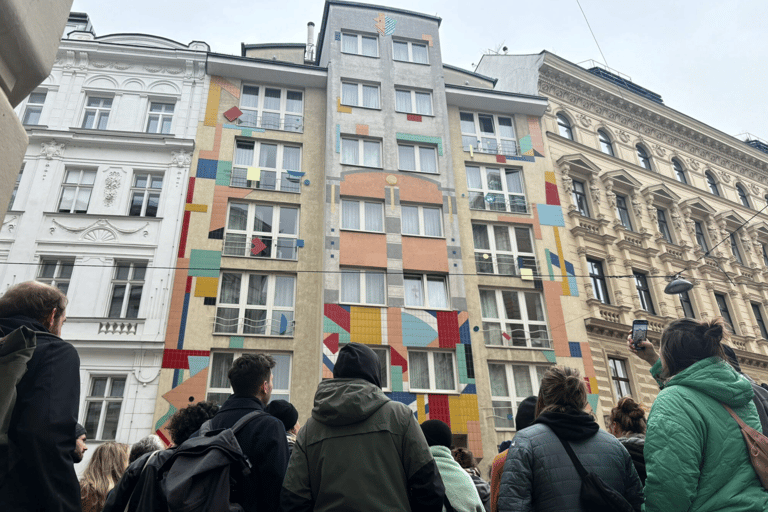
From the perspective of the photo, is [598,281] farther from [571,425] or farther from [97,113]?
[97,113]

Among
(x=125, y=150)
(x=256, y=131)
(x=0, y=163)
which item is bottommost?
(x=0, y=163)

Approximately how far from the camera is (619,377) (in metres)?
19.9

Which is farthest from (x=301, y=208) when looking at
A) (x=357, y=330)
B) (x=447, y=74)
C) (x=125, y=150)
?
(x=447, y=74)

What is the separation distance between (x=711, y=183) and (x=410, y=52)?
59.6 ft

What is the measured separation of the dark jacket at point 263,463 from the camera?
3426mm

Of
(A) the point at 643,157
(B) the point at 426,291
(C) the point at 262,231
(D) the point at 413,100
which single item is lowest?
(B) the point at 426,291

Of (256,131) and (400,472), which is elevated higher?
(256,131)

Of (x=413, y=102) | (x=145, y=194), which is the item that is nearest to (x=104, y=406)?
(x=145, y=194)

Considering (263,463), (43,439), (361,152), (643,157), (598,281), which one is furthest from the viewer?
(643,157)

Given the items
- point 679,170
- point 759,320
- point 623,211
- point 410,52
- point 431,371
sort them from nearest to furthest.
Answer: point 431,371 < point 410,52 < point 623,211 < point 759,320 < point 679,170

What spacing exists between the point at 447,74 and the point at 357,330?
50.8 ft

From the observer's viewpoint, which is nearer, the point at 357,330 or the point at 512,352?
the point at 357,330

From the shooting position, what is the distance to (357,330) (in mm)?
17547

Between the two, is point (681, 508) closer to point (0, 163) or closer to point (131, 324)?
point (0, 163)
